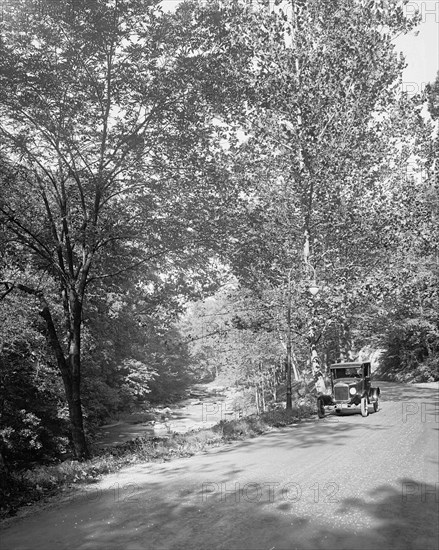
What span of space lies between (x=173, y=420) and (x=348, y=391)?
29.1 m

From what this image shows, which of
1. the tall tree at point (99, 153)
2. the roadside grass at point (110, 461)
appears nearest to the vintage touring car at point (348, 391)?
the roadside grass at point (110, 461)

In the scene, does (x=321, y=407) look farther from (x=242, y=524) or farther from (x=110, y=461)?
(x=242, y=524)

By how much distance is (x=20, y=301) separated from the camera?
1459 cm

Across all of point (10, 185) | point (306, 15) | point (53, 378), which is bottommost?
point (53, 378)

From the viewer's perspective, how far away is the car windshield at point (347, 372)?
1598cm

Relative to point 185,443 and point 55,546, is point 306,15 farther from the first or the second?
point 55,546

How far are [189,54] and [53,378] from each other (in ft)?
48.5

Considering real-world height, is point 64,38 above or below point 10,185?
above

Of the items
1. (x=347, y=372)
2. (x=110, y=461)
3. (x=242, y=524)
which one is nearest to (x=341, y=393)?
(x=347, y=372)

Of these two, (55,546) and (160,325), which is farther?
(160,325)

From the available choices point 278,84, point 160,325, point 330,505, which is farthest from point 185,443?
point 278,84

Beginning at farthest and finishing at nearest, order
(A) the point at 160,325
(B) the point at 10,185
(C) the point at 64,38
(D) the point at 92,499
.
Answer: (A) the point at 160,325
(B) the point at 10,185
(C) the point at 64,38
(D) the point at 92,499

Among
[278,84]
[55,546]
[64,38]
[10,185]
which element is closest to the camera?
[55,546]

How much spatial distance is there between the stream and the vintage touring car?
386 inches
